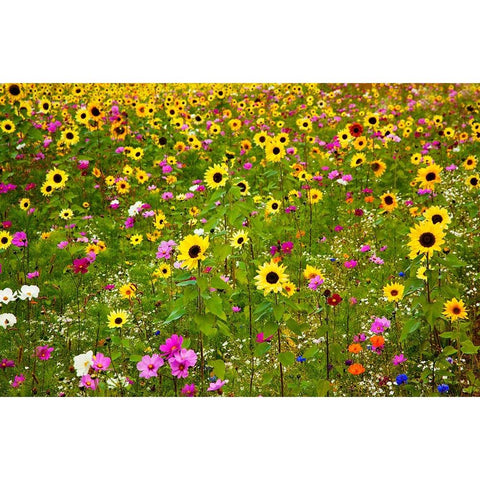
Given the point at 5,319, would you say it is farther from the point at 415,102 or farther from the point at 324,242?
the point at 415,102

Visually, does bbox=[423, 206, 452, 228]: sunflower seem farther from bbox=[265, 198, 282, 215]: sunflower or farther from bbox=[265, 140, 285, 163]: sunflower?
bbox=[265, 140, 285, 163]: sunflower

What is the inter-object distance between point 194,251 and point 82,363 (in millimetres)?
725

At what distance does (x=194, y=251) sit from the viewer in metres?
1.89

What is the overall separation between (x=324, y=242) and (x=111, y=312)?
44.2 inches

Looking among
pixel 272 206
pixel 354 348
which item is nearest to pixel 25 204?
pixel 272 206

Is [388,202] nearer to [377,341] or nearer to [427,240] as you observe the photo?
[427,240]

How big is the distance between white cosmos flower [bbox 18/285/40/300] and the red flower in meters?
1.37

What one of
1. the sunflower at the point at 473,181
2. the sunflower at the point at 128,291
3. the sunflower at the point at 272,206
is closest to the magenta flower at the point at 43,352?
the sunflower at the point at 128,291

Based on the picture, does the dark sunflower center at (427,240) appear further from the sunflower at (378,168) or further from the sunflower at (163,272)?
the sunflower at (163,272)

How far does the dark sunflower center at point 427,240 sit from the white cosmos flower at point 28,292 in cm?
175

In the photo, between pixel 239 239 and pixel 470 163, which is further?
pixel 470 163

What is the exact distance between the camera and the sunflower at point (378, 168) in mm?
2807
